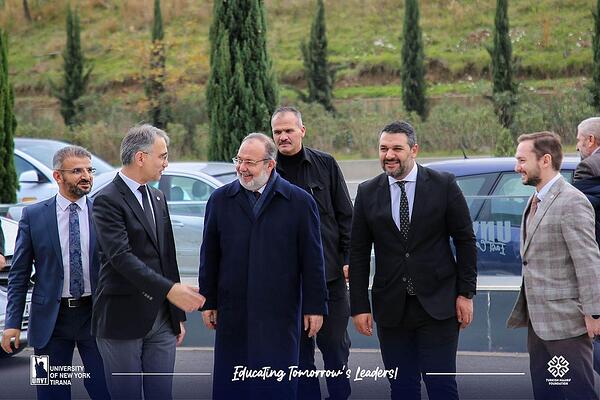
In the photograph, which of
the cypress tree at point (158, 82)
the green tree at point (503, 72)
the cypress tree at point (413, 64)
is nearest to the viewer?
the green tree at point (503, 72)

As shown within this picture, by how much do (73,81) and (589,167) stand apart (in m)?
27.4

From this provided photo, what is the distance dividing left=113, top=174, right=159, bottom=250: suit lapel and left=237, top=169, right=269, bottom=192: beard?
0.61 metres

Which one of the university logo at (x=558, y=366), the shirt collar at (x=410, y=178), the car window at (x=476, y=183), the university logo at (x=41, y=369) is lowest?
the university logo at (x=41, y=369)

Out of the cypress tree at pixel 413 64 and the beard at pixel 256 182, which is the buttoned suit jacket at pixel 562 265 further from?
the cypress tree at pixel 413 64

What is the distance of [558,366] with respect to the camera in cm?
523

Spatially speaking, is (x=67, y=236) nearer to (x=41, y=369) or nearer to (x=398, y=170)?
(x=41, y=369)

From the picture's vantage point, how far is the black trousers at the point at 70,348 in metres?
5.62

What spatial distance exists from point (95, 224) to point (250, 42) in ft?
37.3

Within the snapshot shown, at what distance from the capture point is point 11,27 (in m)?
40.3

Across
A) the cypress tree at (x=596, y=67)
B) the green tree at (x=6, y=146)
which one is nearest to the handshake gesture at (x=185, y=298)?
the green tree at (x=6, y=146)

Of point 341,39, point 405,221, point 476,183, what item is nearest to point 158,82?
point 341,39

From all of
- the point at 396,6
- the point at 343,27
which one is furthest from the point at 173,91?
the point at 396,6

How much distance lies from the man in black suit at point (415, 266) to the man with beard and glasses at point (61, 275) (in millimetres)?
1691

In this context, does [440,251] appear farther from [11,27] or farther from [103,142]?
[11,27]
